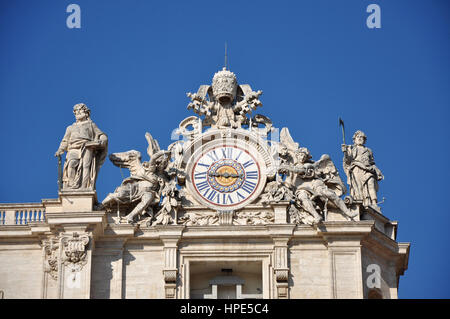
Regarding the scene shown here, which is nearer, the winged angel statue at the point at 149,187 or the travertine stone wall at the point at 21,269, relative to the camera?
the travertine stone wall at the point at 21,269

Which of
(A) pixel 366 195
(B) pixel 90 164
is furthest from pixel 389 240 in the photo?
(B) pixel 90 164

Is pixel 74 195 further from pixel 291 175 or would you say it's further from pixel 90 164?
pixel 291 175

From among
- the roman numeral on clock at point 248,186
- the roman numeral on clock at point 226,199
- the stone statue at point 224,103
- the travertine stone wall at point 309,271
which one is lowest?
the travertine stone wall at point 309,271

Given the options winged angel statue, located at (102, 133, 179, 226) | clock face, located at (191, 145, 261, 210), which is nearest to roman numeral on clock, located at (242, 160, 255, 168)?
clock face, located at (191, 145, 261, 210)

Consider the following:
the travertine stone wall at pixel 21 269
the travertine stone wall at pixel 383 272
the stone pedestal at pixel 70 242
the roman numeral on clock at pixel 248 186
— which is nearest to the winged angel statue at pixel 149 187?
the stone pedestal at pixel 70 242

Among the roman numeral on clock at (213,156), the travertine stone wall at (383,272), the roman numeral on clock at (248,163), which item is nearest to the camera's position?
the travertine stone wall at (383,272)

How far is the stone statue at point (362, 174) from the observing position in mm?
49562

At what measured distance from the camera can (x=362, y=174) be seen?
49.8 meters

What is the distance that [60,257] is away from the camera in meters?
47.1

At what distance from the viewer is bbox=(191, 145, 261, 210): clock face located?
1917 inches

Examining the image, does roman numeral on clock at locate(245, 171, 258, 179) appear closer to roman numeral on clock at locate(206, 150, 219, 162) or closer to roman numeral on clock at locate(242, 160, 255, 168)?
roman numeral on clock at locate(242, 160, 255, 168)

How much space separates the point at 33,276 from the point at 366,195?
897cm

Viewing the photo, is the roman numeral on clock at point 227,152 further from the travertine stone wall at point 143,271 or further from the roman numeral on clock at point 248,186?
the travertine stone wall at point 143,271

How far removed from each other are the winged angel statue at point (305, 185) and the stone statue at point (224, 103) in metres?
1.21
